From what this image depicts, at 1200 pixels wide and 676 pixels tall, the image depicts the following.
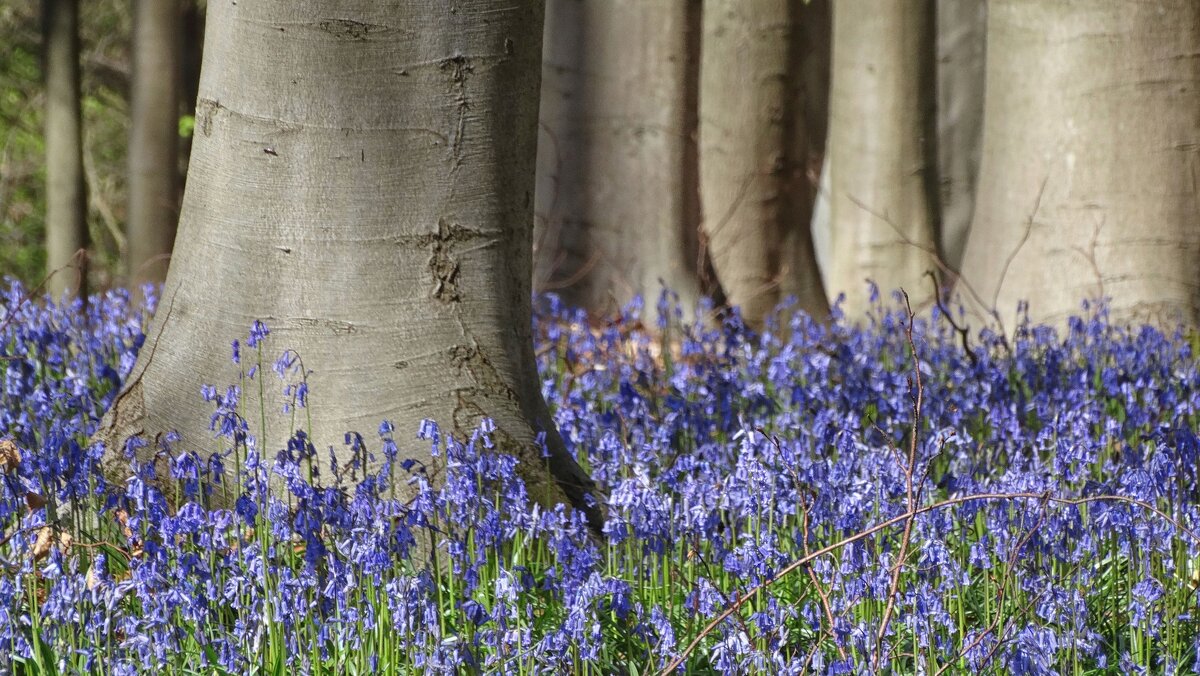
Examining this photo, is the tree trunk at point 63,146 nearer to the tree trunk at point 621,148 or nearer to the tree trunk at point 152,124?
the tree trunk at point 152,124

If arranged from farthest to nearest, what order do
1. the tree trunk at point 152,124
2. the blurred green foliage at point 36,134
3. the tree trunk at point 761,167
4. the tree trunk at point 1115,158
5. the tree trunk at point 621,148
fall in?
the blurred green foliage at point 36,134
the tree trunk at point 152,124
the tree trunk at point 761,167
the tree trunk at point 621,148
the tree trunk at point 1115,158

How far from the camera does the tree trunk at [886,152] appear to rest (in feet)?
27.3

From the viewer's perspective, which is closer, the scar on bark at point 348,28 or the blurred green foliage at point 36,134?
the scar on bark at point 348,28

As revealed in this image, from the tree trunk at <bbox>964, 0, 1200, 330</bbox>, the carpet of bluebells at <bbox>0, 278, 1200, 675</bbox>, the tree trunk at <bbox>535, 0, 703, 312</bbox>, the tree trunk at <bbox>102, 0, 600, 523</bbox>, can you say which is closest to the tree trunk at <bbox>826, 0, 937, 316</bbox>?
the tree trunk at <bbox>535, 0, 703, 312</bbox>

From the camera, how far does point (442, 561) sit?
137 inches

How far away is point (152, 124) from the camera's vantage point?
393 inches

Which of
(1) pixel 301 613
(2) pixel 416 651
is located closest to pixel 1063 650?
(2) pixel 416 651

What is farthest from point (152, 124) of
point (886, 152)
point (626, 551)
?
point (626, 551)

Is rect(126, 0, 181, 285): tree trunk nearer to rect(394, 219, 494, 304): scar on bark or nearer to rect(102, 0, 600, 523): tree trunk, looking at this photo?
rect(102, 0, 600, 523): tree trunk

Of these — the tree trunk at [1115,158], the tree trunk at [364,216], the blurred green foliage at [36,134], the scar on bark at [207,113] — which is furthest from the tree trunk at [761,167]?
the blurred green foliage at [36,134]

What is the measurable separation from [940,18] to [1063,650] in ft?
34.0

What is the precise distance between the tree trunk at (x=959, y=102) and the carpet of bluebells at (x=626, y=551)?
8.15m

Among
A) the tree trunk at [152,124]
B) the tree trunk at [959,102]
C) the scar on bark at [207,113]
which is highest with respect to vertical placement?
the tree trunk at [959,102]

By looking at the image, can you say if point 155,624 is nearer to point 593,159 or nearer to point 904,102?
point 593,159
